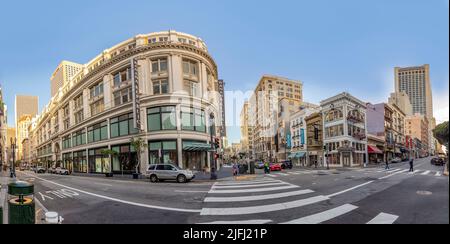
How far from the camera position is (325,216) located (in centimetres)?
549

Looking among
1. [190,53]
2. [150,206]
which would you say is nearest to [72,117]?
[190,53]

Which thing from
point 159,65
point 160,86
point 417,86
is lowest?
point 417,86

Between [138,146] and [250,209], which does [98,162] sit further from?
[250,209]

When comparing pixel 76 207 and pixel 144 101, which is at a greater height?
pixel 144 101

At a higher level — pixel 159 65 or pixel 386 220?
pixel 159 65

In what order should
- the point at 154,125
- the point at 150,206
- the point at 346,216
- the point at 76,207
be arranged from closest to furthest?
the point at 346,216
the point at 150,206
the point at 76,207
the point at 154,125

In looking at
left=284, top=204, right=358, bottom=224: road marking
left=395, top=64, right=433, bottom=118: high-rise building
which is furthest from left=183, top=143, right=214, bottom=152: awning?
left=395, top=64, right=433, bottom=118: high-rise building

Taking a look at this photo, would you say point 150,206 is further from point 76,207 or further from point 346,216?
point 346,216

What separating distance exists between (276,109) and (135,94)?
5186 cm

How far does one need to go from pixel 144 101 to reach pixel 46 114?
2476 centimetres

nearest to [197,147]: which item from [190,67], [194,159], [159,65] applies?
[194,159]

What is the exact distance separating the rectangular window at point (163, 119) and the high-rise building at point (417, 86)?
25.1 m

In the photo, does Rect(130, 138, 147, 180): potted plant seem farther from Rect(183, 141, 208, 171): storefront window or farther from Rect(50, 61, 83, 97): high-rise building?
Rect(50, 61, 83, 97): high-rise building
